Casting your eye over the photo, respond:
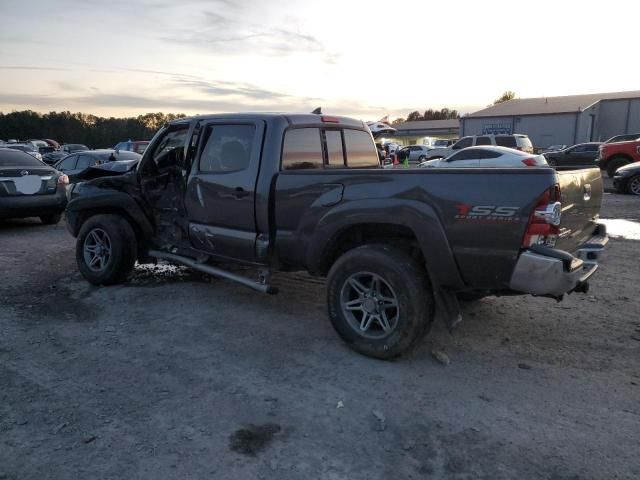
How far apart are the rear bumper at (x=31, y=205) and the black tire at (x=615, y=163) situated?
17.0 metres

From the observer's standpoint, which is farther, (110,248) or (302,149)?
(110,248)

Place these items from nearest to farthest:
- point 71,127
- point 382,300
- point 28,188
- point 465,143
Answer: point 382,300 < point 28,188 < point 465,143 < point 71,127

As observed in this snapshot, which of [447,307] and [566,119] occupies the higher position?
[566,119]

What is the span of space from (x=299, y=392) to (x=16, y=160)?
8.82 metres

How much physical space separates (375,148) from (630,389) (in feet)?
11.5

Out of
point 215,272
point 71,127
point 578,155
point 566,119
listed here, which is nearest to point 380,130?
point 215,272

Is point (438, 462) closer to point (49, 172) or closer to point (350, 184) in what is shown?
point (350, 184)

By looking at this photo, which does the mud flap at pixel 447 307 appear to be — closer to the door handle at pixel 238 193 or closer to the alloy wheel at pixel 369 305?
the alloy wheel at pixel 369 305

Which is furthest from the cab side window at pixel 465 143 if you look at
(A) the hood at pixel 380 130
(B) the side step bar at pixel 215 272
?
(B) the side step bar at pixel 215 272

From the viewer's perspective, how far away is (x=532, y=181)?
10.8ft

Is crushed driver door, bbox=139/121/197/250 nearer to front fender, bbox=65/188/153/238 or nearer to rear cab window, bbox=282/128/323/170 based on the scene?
front fender, bbox=65/188/153/238

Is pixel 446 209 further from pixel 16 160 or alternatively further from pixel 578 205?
pixel 16 160

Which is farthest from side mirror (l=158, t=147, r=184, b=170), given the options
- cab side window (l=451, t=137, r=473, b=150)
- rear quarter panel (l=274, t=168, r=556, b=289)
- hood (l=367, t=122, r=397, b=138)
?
cab side window (l=451, t=137, r=473, b=150)

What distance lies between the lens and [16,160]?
9.88 meters
